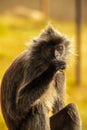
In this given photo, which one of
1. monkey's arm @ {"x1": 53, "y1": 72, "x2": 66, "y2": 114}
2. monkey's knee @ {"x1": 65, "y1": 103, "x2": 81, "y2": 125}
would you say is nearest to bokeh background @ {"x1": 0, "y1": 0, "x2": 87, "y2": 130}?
monkey's arm @ {"x1": 53, "y1": 72, "x2": 66, "y2": 114}

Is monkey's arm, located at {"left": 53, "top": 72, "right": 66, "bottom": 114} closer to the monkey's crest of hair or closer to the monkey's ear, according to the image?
the monkey's crest of hair

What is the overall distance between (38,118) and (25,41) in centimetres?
869

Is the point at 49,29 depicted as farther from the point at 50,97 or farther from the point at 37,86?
the point at 50,97

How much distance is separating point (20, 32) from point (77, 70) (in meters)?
4.84

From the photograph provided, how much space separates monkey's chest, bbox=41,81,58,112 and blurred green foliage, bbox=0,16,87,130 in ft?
10.5

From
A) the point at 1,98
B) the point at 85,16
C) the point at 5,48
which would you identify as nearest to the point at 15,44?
the point at 5,48

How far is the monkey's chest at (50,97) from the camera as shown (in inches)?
332

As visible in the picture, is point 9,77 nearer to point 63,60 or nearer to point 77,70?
point 63,60

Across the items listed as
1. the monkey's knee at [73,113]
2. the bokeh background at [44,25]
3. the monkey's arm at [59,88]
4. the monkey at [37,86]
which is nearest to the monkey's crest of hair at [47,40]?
the monkey at [37,86]

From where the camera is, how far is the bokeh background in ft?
56.1

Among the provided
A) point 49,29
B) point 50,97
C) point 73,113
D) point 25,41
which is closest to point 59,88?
point 50,97

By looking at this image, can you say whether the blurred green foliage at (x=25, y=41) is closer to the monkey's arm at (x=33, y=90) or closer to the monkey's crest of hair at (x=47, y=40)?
the monkey's arm at (x=33, y=90)

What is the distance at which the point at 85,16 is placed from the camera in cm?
2555

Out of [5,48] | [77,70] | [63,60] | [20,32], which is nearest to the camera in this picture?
[63,60]
